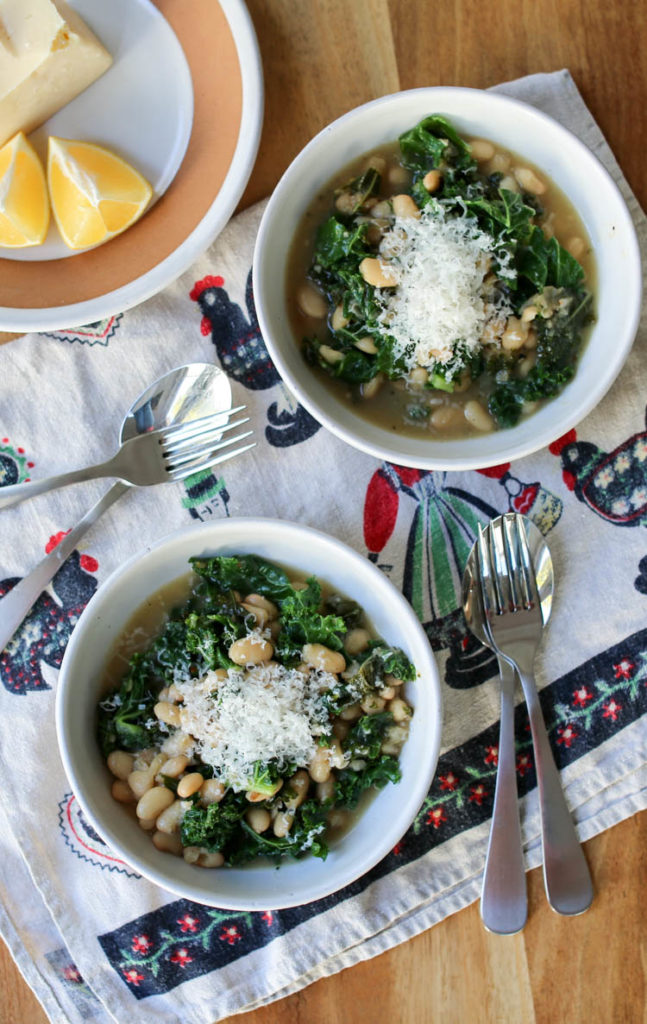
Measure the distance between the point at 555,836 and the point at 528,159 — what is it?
5.88 feet

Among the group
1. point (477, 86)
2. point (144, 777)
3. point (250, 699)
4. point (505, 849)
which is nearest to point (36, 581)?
point (144, 777)

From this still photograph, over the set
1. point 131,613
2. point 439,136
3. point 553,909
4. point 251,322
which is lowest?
point 553,909

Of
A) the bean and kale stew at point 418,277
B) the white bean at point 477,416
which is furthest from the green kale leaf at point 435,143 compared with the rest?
the white bean at point 477,416

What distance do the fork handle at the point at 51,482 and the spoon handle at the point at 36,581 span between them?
2.4 inches

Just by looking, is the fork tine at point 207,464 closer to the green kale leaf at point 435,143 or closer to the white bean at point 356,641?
the white bean at point 356,641

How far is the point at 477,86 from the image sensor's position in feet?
7.83

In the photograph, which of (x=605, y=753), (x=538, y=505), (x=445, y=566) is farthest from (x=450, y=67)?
(x=605, y=753)

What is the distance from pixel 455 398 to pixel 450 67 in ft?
3.14

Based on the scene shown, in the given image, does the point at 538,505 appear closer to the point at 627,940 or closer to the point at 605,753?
the point at 605,753

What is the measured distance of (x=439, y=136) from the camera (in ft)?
7.15

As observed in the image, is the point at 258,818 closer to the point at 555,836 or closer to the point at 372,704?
the point at 372,704

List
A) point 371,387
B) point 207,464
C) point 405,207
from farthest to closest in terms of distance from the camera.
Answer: point 207,464 < point 371,387 < point 405,207

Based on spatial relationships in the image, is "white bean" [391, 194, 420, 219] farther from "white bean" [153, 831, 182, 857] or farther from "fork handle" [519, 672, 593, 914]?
"white bean" [153, 831, 182, 857]

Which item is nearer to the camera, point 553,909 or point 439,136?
point 439,136
